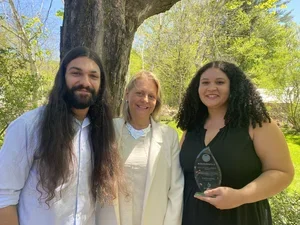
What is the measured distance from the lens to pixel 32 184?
1748 mm

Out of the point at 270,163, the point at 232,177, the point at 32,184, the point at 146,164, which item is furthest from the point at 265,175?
the point at 32,184

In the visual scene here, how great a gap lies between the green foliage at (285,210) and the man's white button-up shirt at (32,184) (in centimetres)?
285

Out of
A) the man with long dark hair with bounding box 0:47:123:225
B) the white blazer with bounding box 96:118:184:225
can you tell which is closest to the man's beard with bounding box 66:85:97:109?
the man with long dark hair with bounding box 0:47:123:225

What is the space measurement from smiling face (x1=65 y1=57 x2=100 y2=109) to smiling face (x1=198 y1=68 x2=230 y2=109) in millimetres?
837

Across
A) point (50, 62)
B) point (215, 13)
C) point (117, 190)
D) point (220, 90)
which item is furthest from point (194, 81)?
point (215, 13)

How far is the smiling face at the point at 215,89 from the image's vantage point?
7.39ft

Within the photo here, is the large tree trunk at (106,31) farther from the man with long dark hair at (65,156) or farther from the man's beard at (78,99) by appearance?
the man's beard at (78,99)

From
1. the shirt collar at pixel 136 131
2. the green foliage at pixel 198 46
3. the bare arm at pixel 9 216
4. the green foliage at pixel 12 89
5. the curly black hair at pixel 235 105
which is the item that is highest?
the green foliage at pixel 198 46

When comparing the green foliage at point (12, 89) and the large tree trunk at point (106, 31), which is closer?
the large tree trunk at point (106, 31)

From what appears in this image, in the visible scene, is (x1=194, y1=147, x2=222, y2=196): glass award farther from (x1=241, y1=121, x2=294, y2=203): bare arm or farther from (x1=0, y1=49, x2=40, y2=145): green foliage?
(x1=0, y1=49, x2=40, y2=145): green foliage

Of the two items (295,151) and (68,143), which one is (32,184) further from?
(295,151)

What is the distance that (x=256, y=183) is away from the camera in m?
2.00

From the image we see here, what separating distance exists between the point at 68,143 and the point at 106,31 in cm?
142

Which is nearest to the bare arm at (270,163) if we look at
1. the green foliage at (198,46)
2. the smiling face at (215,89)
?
the smiling face at (215,89)
